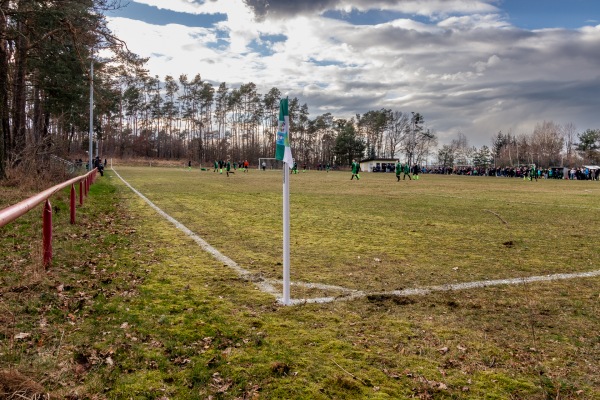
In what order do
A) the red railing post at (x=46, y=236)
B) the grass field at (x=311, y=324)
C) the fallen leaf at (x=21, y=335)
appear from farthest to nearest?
the red railing post at (x=46, y=236), the fallen leaf at (x=21, y=335), the grass field at (x=311, y=324)

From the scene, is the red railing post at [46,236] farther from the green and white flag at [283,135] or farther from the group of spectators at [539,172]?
the group of spectators at [539,172]

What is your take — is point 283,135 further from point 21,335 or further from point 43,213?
point 43,213

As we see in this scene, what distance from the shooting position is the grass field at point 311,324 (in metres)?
3.23

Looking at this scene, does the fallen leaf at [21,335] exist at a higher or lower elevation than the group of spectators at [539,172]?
lower

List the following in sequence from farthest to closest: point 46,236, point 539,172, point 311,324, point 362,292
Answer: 1. point 539,172
2. point 46,236
3. point 362,292
4. point 311,324

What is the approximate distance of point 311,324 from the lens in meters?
4.37

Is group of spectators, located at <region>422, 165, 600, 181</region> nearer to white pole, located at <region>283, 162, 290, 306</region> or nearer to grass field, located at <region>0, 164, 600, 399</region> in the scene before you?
grass field, located at <region>0, 164, 600, 399</region>

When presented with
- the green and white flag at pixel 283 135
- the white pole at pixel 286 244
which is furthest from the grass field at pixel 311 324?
the green and white flag at pixel 283 135

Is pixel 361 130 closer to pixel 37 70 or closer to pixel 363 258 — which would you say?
pixel 37 70

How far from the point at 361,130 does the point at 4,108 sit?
13034 cm

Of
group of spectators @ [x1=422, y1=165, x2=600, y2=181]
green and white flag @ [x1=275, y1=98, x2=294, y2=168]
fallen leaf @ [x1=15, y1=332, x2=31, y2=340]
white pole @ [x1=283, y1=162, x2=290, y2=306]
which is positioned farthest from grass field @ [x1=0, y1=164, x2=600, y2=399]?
group of spectators @ [x1=422, y1=165, x2=600, y2=181]

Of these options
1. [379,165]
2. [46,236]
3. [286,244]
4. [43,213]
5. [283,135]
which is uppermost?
[379,165]

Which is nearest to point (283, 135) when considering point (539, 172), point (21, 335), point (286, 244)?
point (286, 244)

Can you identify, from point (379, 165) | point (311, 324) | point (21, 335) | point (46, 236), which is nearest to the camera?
point (21, 335)
